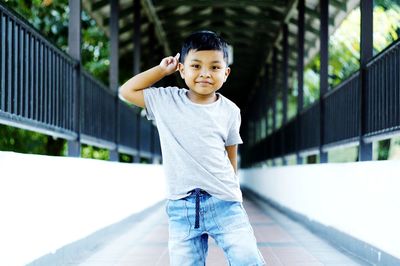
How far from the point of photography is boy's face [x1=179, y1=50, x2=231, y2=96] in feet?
10.4

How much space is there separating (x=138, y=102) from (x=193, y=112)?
296mm

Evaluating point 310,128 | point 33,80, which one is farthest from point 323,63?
point 33,80

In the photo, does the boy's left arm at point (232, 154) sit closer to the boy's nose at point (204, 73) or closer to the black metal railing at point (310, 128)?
the boy's nose at point (204, 73)

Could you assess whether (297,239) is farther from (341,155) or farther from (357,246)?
(341,155)

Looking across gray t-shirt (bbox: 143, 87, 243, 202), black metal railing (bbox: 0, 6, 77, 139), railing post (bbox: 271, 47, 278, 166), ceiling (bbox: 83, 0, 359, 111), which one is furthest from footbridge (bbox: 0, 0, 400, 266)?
railing post (bbox: 271, 47, 278, 166)

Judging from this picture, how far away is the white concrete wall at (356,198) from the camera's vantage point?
581 centimetres

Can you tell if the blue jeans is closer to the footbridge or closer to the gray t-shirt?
the gray t-shirt

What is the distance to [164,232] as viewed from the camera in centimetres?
965

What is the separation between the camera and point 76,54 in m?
8.37

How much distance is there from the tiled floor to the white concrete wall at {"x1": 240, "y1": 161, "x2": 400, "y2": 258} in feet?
1.01

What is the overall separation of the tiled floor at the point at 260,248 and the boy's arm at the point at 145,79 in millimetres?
3420

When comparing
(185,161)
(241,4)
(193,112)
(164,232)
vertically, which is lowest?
(164,232)

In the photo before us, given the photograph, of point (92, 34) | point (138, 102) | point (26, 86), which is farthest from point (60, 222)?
point (92, 34)

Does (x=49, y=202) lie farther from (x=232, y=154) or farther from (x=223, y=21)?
(x=223, y=21)
